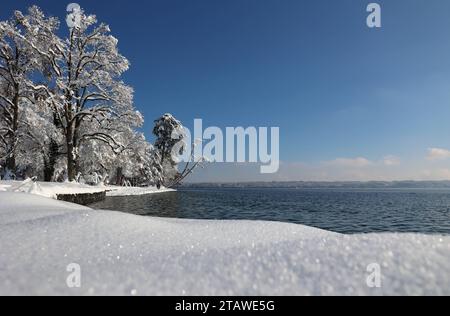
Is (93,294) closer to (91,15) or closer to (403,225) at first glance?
(403,225)

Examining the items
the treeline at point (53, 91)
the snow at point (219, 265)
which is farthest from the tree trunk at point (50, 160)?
the snow at point (219, 265)

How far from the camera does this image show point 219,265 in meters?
2.08

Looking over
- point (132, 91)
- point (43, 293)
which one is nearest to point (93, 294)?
point (43, 293)

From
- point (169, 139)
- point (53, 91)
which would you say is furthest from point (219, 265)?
point (169, 139)

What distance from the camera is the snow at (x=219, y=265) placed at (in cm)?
177

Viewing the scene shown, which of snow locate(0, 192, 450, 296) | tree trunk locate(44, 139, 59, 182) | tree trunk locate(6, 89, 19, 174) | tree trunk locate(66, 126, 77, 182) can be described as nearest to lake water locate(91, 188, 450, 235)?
tree trunk locate(66, 126, 77, 182)

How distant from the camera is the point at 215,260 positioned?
2.16m

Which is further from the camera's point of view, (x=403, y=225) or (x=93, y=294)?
(x=403, y=225)

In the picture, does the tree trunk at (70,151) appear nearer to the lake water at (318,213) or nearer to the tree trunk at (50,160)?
the lake water at (318,213)

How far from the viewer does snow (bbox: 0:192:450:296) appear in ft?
5.81

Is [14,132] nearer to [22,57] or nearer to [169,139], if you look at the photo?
[22,57]
